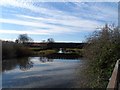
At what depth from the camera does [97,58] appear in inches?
380

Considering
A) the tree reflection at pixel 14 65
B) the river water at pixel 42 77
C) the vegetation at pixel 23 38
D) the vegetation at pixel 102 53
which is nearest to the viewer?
the vegetation at pixel 102 53

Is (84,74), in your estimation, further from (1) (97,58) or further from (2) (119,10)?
(2) (119,10)

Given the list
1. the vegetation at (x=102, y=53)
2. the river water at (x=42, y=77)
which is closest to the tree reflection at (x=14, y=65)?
the river water at (x=42, y=77)

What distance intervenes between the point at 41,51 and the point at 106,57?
32212 mm

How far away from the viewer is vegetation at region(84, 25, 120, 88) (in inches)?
338

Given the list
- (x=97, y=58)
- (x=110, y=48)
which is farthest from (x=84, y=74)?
(x=110, y=48)

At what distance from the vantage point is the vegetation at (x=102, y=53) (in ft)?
28.2

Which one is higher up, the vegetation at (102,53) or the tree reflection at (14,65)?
the vegetation at (102,53)

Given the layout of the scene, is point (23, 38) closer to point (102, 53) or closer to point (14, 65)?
point (14, 65)

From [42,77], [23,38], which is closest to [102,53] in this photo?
[42,77]

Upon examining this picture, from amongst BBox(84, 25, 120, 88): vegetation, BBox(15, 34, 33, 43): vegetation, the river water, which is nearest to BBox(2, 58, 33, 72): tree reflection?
the river water

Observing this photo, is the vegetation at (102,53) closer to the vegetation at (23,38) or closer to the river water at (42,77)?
the river water at (42,77)

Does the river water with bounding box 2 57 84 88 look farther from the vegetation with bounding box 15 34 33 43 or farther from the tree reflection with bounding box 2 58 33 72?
the vegetation with bounding box 15 34 33 43

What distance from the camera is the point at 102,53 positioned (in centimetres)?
934
